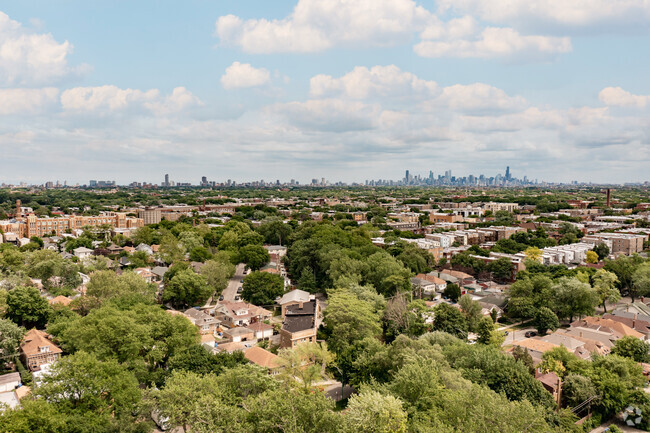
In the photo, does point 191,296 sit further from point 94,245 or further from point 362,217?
point 362,217

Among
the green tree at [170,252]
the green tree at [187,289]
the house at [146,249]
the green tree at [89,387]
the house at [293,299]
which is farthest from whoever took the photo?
the house at [146,249]

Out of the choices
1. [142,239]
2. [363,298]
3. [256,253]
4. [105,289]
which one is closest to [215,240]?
[142,239]

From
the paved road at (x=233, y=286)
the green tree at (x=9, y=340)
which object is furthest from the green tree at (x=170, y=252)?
the green tree at (x=9, y=340)

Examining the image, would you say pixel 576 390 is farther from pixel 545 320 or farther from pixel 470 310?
pixel 545 320

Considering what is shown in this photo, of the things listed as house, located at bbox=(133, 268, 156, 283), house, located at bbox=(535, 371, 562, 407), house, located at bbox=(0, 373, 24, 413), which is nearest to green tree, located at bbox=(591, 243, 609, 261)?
house, located at bbox=(535, 371, 562, 407)

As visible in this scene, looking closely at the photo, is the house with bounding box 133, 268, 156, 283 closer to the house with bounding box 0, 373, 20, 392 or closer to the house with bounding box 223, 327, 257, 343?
the house with bounding box 223, 327, 257, 343

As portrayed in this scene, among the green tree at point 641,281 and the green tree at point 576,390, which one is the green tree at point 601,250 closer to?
the green tree at point 641,281
